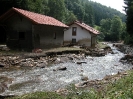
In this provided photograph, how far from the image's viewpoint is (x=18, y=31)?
24766mm

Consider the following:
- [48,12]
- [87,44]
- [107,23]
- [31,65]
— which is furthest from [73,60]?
[107,23]

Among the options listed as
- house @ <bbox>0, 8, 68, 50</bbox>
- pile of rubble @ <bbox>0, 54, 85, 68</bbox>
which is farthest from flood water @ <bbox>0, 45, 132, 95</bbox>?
house @ <bbox>0, 8, 68, 50</bbox>

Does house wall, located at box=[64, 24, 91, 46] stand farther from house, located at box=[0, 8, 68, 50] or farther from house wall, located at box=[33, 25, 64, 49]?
house, located at box=[0, 8, 68, 50]

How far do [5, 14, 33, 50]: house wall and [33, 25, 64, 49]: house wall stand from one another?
0.78 m

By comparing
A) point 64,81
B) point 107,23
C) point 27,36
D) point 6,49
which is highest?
point 107,23

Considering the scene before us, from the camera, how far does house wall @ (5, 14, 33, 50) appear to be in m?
24.2

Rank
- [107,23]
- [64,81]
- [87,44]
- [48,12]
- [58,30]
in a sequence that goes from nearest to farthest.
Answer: [64,81] → [58,30] → [87,44] → [48,12] → [107,23]

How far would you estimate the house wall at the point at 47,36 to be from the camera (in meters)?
24.7

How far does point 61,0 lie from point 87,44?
1355 inches

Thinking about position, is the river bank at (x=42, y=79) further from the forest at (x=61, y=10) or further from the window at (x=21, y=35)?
the forest at (x=61, y=10)

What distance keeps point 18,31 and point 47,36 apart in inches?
172

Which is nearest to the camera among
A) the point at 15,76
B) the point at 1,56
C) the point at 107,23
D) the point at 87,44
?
the point at 15,76

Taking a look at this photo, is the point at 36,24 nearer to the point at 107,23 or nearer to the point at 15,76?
the point at 15,76

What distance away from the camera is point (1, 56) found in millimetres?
20391
